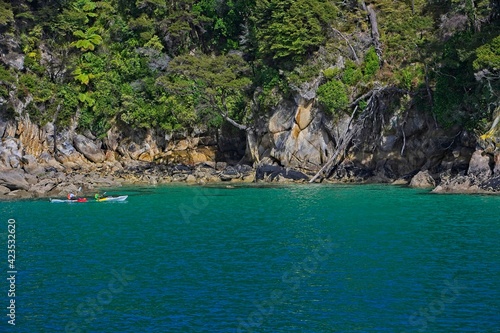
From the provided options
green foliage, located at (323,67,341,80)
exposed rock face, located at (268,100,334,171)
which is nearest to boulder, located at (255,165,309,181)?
exposed rock face, located at (268,100,334,171)

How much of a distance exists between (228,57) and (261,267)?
1549 inches

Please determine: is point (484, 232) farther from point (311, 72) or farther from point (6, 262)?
point (311, 72)

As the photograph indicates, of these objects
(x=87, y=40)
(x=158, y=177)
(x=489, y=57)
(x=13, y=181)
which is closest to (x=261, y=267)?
(x=489, y=57)

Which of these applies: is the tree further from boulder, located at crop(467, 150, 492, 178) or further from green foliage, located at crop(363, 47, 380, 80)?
boulder, located at crop(467, 150, 492, 178)

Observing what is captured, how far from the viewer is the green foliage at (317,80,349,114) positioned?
177 ft

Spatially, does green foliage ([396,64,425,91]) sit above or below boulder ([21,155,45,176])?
above

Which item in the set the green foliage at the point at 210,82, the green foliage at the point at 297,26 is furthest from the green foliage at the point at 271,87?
the green foliage at the point at 210,82

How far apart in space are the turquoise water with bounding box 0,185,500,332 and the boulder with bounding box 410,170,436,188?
704cm

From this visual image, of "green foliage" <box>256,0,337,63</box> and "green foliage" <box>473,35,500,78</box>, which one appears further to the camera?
"green foliage" <box>256,0,337,63</box>

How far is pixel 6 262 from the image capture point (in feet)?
84.0

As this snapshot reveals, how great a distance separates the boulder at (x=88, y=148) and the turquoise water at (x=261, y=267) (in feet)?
76.8

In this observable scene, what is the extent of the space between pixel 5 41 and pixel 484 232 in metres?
48.4

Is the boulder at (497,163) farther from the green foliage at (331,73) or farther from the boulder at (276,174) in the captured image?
the green foliage at (331,73)

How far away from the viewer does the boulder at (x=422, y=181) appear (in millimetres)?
48181
